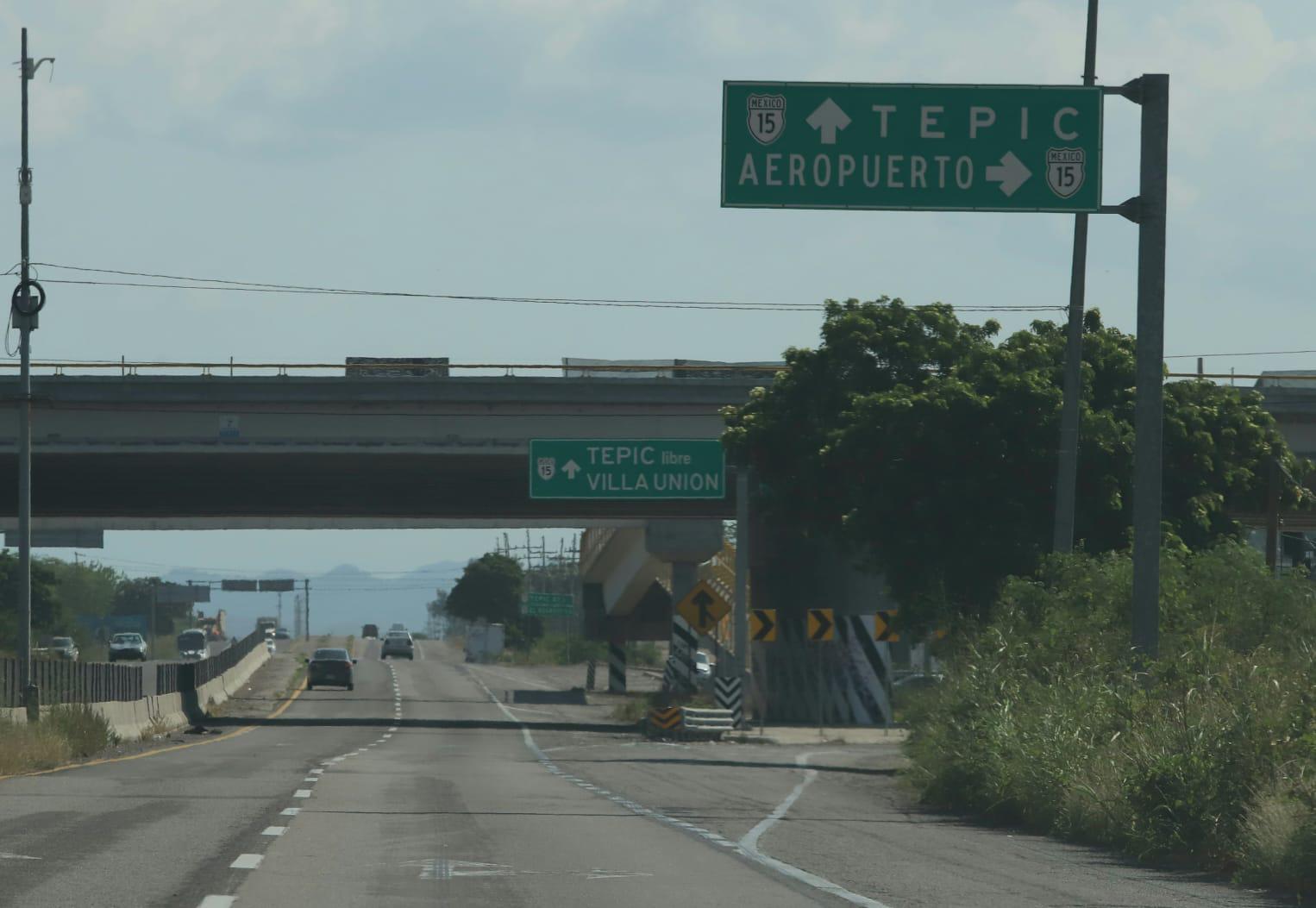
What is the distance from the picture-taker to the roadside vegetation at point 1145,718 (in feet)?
45.9

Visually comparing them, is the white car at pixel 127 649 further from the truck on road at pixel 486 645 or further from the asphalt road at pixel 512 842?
the asphalt road at pixel 512 842

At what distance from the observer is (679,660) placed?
48969 millimetres

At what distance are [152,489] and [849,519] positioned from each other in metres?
27.7

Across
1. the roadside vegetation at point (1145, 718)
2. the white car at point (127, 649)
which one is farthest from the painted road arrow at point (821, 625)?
the white car at point (127, 649)

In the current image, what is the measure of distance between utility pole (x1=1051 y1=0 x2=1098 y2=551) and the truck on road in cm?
11575

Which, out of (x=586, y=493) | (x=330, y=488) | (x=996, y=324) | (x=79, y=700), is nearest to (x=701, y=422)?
(x=586, y=493)

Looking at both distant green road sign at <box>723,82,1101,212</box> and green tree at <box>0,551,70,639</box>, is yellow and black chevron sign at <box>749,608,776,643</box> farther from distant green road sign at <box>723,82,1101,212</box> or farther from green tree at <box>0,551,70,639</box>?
green tree at <box>0,551,70,639</box>

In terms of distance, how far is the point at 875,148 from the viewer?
16.6 meters

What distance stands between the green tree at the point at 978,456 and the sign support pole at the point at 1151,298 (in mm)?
9270

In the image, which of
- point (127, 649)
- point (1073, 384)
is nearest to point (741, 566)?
point (1073, 384)

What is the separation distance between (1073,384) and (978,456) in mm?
3632

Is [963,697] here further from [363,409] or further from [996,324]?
[363,409]

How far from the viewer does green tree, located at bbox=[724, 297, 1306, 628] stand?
2909cm

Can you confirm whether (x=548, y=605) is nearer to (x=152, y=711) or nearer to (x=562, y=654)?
(x=562, y=654)
